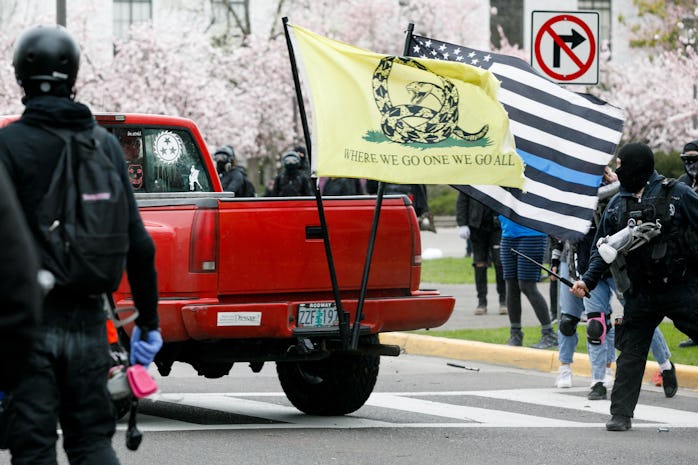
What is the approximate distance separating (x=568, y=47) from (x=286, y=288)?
526 cm

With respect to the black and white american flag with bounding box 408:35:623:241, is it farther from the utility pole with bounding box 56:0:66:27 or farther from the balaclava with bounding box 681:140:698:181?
the utility pole with bounding box 56:0:66:27

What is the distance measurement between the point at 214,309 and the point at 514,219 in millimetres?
2486

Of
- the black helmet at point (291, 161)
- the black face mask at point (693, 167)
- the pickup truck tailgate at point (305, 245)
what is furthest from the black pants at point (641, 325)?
the black helmet at point (291, 161)

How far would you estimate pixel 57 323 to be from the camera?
459 centimetres

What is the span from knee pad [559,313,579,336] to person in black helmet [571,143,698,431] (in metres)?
1.85

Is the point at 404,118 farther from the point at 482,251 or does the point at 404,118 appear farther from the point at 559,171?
the point at 482,251

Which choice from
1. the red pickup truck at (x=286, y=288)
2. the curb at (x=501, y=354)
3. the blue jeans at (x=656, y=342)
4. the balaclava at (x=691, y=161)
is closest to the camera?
the red pickup truck at (x=286, y=288)

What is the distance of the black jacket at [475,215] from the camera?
16931mm

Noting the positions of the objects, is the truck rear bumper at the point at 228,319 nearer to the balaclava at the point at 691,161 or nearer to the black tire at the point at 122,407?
the black tire at the point at 122,407

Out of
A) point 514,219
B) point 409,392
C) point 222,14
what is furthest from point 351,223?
point 222,14

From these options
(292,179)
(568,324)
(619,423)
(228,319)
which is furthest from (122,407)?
(292,179)

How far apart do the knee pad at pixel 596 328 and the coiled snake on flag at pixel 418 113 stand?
1.97 metres

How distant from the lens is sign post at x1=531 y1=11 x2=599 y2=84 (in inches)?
514

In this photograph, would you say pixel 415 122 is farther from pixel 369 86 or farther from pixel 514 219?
pixel 514 219
